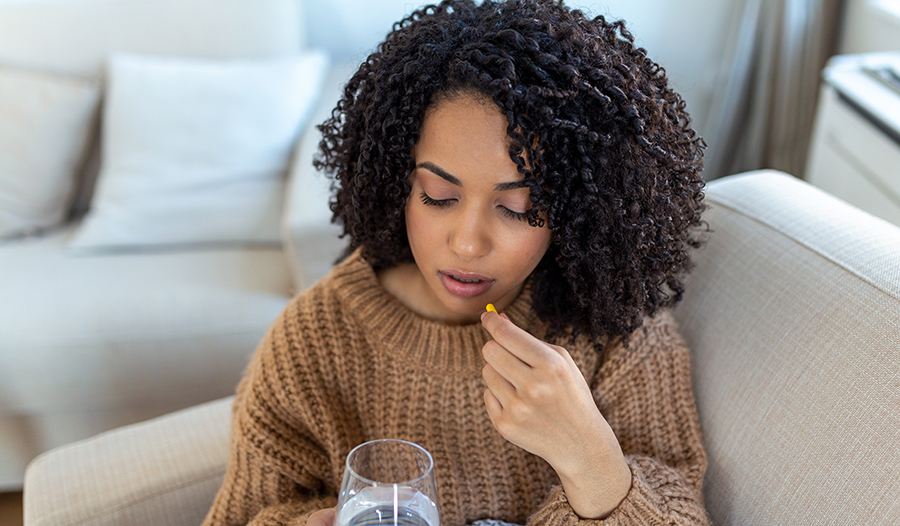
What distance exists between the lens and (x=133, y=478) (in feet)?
3.36

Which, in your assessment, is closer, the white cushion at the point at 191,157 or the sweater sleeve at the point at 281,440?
the sweater sleeve at the point at 281,440

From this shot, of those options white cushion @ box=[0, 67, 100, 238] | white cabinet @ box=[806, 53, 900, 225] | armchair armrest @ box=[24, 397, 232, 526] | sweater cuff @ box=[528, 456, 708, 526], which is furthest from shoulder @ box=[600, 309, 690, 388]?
white cushion @ box=[0, 67, 100, 238]

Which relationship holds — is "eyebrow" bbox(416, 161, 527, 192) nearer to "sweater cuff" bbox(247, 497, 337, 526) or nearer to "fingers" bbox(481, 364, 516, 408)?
"fingers" bbox(481, 364, 516, 408)

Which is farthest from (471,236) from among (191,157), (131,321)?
(191,157)

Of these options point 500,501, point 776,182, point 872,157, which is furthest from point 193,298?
point 872,157

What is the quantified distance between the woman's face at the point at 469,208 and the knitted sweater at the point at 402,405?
0.40 feet

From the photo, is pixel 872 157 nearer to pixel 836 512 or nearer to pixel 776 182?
pixel 776 182

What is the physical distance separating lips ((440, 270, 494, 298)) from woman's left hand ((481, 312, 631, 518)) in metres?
0.07

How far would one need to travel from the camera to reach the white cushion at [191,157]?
71.1 inches

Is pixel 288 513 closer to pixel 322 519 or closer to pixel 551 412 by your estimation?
pixel 322 519

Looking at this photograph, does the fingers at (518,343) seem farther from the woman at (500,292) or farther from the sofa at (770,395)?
the sofa at (770,395)

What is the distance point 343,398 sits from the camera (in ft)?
3.03

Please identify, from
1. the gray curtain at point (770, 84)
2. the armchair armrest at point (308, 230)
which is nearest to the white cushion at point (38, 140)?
the armchair armrest at point (308, 230)

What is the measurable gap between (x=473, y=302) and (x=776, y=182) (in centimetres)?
50
